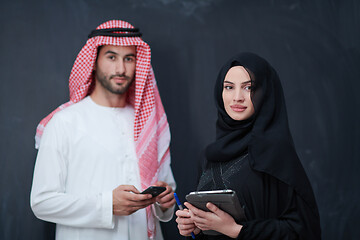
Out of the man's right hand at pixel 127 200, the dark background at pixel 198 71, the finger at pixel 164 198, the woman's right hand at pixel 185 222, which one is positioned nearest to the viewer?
the woman's right hand at pixel 185 222

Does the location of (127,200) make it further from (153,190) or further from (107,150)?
(107,150)

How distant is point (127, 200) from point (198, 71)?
126cm

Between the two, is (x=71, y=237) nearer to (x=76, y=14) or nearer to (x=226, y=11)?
(x=76, y=14)

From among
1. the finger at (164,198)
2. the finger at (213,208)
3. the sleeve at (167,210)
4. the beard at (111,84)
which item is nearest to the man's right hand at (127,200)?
the finger at (164,198)

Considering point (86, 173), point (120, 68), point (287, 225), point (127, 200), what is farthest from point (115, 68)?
point (287, 225)

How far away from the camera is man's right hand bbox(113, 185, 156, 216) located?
2492 millimetres

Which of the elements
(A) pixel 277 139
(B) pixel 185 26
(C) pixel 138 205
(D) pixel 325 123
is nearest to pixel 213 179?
(A) pixel 277 139

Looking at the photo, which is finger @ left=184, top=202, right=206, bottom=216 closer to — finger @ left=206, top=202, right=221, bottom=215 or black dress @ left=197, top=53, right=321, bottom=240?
finger @ left=206, top=202, right=221, bottom=215

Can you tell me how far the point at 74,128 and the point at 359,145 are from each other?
1931mm

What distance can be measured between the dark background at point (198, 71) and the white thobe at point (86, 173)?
49 cm

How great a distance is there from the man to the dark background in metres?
0.35

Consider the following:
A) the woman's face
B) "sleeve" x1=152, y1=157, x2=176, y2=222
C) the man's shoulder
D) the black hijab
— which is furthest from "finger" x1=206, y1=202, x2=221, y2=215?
the man's shoulder

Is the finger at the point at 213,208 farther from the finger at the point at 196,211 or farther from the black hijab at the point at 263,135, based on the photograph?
the black hijab at the point at 263,135

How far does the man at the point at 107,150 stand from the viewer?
8.37 feet
